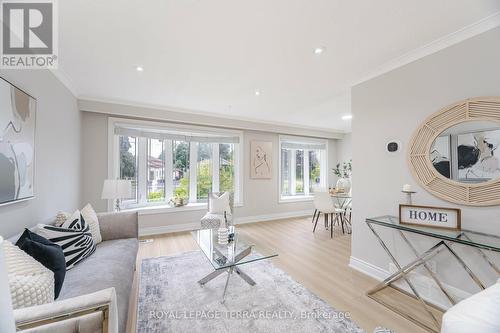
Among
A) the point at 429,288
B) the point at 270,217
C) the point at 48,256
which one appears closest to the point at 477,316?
the point at 429,288

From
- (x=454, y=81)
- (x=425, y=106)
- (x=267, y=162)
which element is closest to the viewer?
(x=454, y=81)

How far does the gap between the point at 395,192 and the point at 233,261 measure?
6.22 feet

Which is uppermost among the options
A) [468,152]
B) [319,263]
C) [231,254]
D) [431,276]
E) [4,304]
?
[468,152]

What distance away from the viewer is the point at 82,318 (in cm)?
88

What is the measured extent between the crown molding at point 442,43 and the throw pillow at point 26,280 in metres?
3.38

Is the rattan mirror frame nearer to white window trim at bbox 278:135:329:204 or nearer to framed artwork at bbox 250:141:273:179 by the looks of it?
framed artwork at bbox 250:141:273:179

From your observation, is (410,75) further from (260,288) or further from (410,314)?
(260,288)

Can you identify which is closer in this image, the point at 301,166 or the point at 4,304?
the point at 4,304

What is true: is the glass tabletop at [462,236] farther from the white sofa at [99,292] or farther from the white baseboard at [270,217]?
the white baseboard at [270,217]

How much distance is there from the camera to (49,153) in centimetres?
228

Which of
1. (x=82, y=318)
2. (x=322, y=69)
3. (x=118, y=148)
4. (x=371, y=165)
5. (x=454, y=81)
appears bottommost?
(x=82, y=318)

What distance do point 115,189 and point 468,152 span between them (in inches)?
164

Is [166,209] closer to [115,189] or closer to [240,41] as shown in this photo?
[115,189]

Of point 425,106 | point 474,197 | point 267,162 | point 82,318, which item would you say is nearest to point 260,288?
point 82,318
